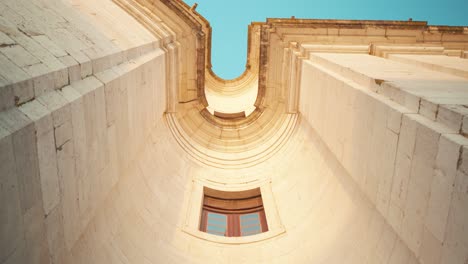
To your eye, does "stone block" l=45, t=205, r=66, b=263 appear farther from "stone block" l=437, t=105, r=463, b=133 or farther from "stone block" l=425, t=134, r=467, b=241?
"stone block" l=437, t=105, r=463, b=133

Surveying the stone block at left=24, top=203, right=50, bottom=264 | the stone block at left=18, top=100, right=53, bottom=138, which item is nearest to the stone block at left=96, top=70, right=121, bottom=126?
the stone block at left=18, top=100, right=53, bottom=138

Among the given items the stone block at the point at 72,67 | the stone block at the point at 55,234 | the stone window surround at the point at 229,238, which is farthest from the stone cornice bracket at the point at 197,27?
the stone block at the point at 55,234

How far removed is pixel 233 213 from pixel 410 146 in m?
6.12

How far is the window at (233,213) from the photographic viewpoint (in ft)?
28.9

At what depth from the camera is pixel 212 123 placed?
41.2 feet

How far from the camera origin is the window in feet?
28.9

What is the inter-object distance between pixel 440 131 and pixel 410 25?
9487 millimetres

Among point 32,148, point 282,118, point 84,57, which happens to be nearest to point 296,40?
point 282,118

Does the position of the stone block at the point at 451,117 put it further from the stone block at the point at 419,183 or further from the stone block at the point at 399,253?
the stone block at the point at 399,253

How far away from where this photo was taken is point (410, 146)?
4.39m

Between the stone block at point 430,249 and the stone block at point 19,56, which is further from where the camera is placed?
the stone block at point 430,249

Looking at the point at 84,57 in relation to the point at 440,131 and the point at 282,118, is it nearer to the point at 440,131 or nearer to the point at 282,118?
the point at 440,131

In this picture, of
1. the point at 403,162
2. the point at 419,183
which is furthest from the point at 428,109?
the point at 419,183

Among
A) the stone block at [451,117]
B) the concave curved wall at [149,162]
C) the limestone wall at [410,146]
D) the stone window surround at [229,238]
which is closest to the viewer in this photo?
the concave curved wall at [149,162]
